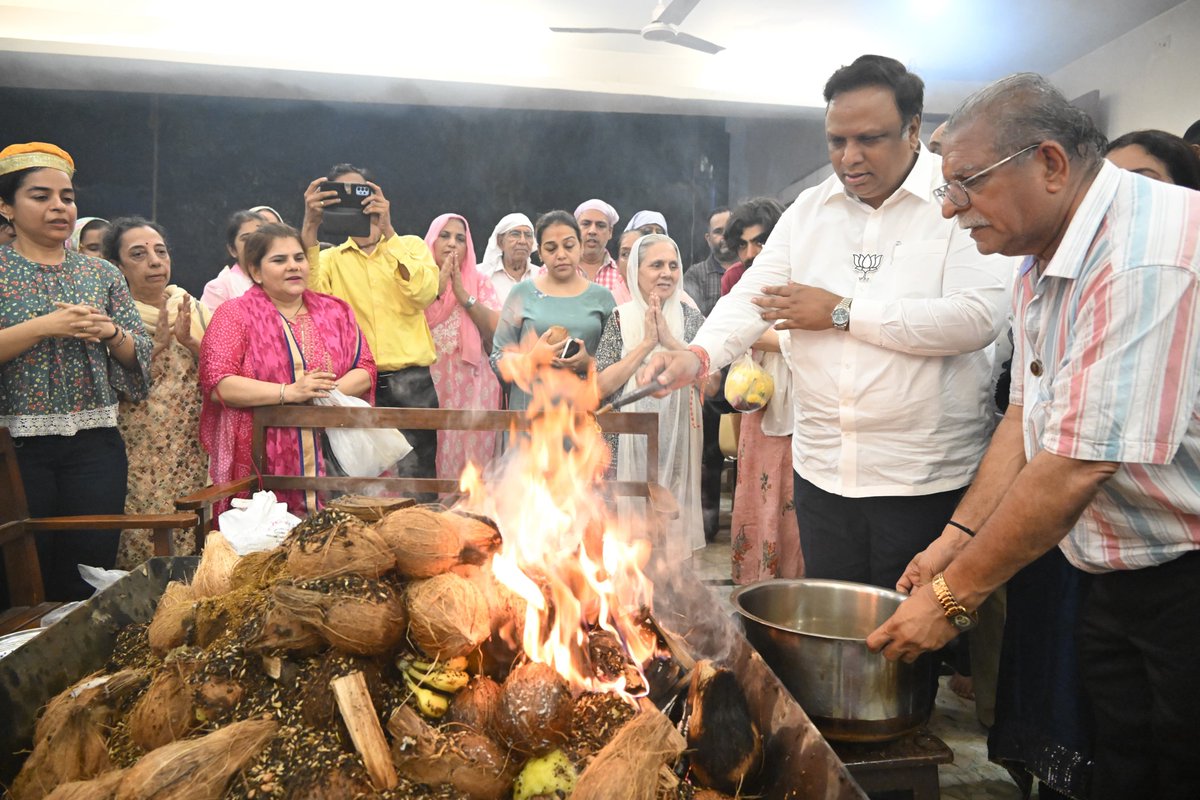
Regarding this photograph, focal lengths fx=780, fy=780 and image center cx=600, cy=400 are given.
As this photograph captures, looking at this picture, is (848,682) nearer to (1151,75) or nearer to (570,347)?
(570,347)

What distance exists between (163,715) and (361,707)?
44 cm

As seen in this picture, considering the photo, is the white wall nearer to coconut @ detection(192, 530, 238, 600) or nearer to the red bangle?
the red bangle

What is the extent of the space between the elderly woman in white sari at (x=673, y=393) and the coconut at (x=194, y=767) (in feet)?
11.4

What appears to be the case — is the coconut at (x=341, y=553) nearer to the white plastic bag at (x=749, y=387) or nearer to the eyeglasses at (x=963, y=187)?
the eyeglasses at (x=963, y=187)

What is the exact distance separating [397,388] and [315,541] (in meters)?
3.16

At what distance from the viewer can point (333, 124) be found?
6785 mm

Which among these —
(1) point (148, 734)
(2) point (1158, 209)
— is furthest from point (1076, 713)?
(1) point (148, 734)

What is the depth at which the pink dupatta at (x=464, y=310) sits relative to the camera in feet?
18.1

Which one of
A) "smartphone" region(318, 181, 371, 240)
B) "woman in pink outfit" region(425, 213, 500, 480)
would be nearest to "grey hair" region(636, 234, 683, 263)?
"woman in pink outfit" region(425, 213, 500, 480)

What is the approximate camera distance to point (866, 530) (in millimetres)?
2502

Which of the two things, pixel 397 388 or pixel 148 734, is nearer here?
pixel 148 734

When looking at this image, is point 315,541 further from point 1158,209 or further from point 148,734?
point 1158,209

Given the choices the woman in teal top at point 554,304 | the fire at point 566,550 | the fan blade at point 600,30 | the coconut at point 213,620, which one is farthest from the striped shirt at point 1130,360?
the fan blade at point 600,30

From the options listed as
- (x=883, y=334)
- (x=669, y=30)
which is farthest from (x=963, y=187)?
(x=669, y=30)
